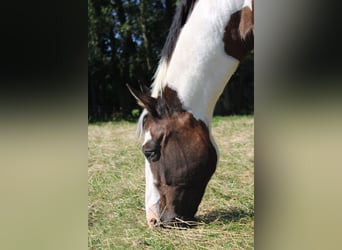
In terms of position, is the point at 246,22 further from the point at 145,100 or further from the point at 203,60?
the point at 145,100

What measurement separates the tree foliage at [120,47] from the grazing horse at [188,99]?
8 cm

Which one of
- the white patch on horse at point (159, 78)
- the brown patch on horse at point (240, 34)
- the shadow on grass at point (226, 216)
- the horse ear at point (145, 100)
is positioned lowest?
the shadow on grass at point (226, 216)

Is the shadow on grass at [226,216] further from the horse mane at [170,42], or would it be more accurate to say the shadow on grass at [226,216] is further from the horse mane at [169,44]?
the horse mane at [170,42]

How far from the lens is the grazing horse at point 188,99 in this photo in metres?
2.70

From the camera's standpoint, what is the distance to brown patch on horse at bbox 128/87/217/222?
9.02 ft

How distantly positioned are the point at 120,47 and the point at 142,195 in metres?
1.00

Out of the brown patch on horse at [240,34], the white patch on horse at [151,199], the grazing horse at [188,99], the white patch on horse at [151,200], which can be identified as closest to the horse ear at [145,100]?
the grazing horse at [188,99]

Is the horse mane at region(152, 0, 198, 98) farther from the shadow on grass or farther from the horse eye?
the shadow on grass

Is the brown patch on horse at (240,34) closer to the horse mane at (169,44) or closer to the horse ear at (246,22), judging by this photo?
the horse ear at (246,22)

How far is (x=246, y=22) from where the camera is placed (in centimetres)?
272

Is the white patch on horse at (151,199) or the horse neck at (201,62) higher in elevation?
the horse neck at (201,62)

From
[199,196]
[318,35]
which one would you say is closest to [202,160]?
[199,196]

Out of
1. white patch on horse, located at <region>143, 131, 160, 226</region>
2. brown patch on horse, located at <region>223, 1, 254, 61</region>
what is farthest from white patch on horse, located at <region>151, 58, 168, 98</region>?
brown patch on horse, located at <region>223, 1, 254, 61</region>

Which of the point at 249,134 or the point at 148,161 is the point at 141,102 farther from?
the point at 249,134
